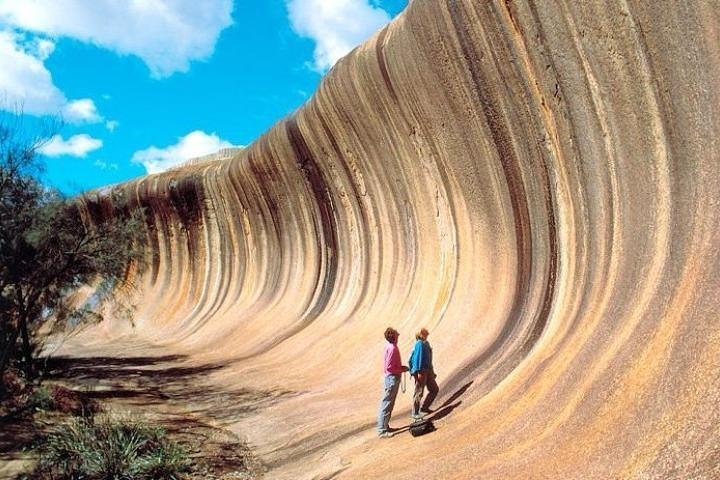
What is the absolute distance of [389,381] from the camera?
604 cm

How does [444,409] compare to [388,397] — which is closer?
[388,397]

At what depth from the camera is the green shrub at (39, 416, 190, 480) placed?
6.00 m

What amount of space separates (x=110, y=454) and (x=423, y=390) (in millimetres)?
2969

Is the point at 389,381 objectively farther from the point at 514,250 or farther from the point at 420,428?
the point at 514,250

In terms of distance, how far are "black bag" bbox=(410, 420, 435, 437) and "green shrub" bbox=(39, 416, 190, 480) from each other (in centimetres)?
227

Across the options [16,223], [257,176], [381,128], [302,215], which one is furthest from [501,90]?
[257,176]

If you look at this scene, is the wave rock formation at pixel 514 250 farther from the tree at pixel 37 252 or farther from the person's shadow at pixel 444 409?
the tree at pixel 37 252

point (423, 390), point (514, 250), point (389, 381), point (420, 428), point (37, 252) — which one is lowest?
point (420, 428)

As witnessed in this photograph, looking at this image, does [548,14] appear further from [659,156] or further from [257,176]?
[257,176]

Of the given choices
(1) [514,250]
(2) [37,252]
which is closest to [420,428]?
(1) [514,250]

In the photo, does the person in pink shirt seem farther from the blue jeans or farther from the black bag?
the black bag

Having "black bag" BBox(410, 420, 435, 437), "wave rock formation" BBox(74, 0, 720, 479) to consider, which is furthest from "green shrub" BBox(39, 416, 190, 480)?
"black bag" BBox(410, 420, 435, 437)

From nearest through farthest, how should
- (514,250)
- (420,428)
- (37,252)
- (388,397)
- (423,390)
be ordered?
(420,428) < (388,397) < (423,390) < (514,250) < (37,252)

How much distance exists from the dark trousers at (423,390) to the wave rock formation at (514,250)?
0.17m
